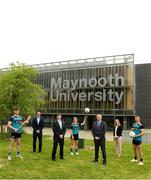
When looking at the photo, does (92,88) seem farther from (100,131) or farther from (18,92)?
(100,131)

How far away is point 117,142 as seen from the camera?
15453mm

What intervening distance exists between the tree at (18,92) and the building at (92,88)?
2561cm

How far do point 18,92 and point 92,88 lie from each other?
91.9ft

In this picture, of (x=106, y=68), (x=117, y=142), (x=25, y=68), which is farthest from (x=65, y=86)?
(x=117, y=142)

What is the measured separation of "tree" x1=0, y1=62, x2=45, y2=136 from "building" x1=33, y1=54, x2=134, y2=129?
1008 inches

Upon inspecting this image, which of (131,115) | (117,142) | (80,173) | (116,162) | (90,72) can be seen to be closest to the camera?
(80,173)

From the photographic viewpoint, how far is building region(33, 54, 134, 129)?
170ft

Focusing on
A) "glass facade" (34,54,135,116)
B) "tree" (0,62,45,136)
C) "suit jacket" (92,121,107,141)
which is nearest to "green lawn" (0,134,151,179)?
"suit jacket" (92,121,107,141)

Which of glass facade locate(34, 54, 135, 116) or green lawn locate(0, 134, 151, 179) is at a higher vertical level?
glass facade locate(34, 54, 135, 116)

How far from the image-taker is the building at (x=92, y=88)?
51719 mm

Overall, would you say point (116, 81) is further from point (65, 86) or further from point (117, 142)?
point (117, 142)

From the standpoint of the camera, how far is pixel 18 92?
26828mm

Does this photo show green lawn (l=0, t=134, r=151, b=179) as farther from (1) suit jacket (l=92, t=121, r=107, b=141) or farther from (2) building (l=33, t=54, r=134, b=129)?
(2) building (l=33, t=54, r=134, b=129)

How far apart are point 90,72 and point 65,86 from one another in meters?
5.15
